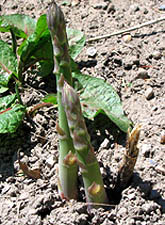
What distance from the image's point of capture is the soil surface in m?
2.29

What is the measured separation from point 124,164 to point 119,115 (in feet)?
1.86

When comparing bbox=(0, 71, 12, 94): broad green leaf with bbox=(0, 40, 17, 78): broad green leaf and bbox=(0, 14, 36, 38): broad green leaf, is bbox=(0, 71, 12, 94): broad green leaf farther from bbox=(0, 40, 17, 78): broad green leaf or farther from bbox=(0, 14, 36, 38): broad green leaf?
bbox=(0, 14, 36, 38): broad green leaf

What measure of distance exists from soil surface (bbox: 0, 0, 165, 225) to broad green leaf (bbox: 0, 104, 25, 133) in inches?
5.4

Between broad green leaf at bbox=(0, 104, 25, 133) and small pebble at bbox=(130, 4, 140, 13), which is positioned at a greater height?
small pebble at bbox=(130, 4, 140, 13)

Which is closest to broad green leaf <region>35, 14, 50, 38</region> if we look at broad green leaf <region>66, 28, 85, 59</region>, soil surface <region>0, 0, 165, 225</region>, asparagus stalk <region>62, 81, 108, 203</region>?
broad green leaf <region>66, 28, 85, 59</region>

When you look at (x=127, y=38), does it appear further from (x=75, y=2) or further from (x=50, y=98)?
(x=50, y=98)

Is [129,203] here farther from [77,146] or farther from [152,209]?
[77,146]

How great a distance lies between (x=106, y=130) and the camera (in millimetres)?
2842

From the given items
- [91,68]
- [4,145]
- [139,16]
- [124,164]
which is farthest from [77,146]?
[139,16]

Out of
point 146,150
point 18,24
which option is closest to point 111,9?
point 18,24

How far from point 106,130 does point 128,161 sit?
64 cm

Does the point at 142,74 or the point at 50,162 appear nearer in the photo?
the point at 50,162

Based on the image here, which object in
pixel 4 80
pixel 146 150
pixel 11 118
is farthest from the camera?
pixel 4 80

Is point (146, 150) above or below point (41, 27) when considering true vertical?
below
